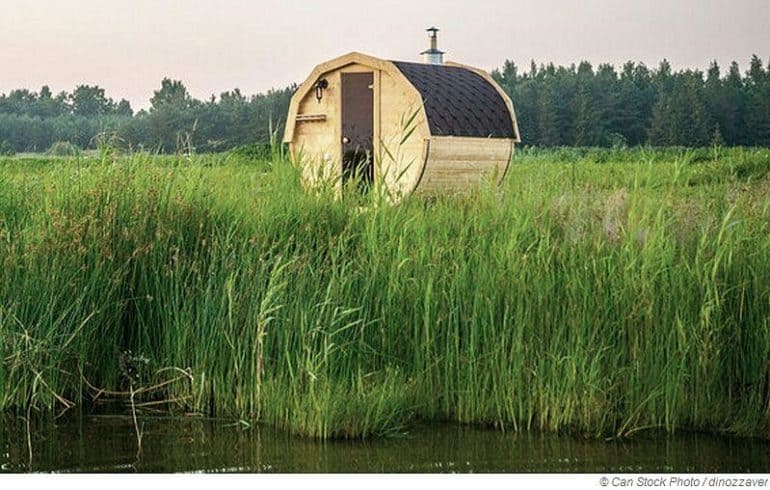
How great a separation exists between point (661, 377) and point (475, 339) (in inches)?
23.8

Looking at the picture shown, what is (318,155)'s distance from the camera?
7.91m

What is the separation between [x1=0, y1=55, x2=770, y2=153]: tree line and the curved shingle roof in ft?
1.78

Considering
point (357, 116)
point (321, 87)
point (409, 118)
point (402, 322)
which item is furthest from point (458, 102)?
point (402, 322)

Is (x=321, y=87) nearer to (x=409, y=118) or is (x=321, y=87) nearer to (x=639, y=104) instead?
(x=409, y=118)

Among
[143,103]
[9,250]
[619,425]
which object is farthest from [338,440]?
[143,103]

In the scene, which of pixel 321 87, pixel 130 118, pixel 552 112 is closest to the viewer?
pixel 130 118

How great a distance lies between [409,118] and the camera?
714 centimetres

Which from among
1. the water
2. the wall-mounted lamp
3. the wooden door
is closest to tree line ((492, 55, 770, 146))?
the wooden door

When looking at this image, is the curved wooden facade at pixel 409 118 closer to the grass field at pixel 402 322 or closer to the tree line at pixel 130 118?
the tree line at pixel 130 118

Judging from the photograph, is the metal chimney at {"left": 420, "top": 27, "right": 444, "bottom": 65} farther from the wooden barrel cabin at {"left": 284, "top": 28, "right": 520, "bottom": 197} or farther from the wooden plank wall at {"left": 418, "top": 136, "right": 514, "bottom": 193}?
the wooden plank wall at {"left": 418, "top": 136, "right": 514, "bottom": 193}

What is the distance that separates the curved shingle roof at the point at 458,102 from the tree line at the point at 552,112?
0.54m

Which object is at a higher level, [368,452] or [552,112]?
[552,112]

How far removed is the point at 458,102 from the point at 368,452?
4331 millimetres

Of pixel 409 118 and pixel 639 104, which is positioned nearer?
pixel 409 118
